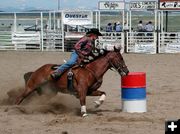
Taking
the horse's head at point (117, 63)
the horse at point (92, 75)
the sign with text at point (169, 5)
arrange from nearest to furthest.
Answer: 1. the horse at point (92, 75)
2. the horse's head at point (117, 63)
3. the sign with text at point (169, 5)

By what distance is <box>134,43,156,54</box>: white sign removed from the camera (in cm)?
2803

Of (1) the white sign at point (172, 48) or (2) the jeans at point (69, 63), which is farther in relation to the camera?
(1) the white sign at point (172, 48)

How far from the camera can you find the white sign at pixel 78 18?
30.8m

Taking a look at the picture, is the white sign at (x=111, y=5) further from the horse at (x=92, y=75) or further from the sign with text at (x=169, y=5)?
the horse at (x=92, y=75)

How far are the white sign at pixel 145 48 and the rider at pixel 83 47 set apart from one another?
1911cm

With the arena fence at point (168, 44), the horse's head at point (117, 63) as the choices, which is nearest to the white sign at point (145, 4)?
the arena fence at point (168, 44)

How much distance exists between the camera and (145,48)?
28203mm

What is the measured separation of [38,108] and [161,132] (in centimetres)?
309

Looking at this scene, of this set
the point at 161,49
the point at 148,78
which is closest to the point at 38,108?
the point at 148,78

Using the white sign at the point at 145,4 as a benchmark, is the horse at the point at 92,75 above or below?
below

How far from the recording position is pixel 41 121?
845 cm

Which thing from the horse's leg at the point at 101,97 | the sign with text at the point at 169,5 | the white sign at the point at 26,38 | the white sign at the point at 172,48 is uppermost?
the sign with text at the point at 169,5

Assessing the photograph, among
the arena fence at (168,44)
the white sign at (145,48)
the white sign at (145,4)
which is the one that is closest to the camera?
the white sign at (145,48)

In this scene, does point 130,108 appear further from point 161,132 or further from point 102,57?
point 161,132
